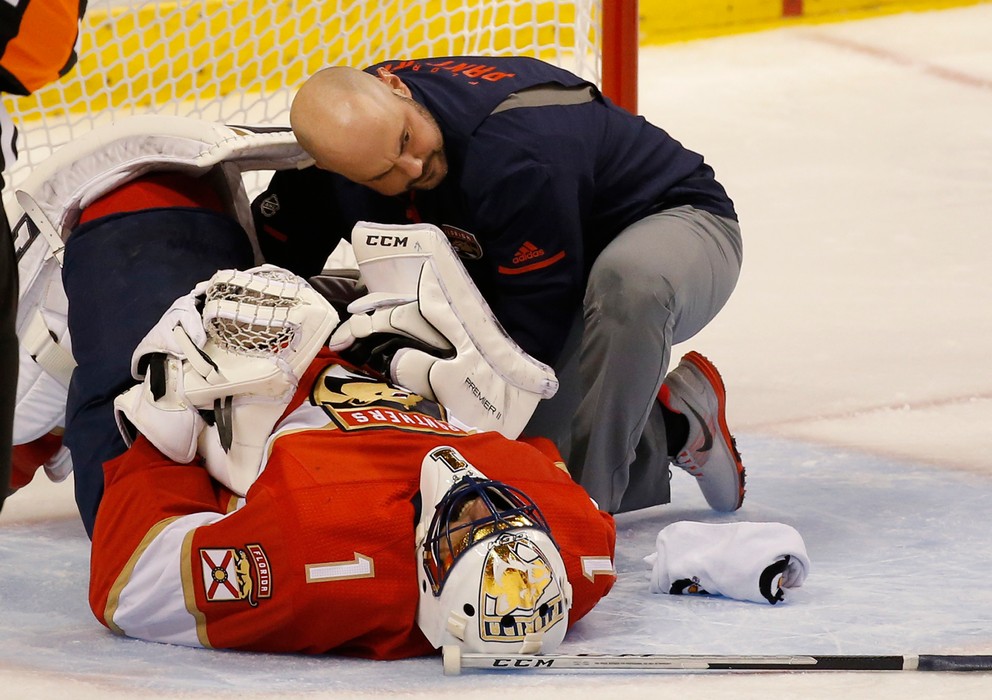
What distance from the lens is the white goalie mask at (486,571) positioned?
77.7 inches

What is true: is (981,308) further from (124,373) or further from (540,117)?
(124,373)

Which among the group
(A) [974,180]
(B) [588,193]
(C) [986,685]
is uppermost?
(B) [588,193]

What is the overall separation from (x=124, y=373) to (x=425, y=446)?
0.54m

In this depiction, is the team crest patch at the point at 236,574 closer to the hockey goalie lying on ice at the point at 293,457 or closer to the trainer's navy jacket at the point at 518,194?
the hockey goalie lying on ice at the point at 293,457

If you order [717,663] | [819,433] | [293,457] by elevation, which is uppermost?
[293,457]

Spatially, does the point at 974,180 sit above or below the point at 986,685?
below

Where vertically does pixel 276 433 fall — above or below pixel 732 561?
above

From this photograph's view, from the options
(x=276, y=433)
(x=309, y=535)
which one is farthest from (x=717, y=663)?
(x=276, y=433)

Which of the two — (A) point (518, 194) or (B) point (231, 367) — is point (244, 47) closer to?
(A) point (518, 194)

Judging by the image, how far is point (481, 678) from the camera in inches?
78.7

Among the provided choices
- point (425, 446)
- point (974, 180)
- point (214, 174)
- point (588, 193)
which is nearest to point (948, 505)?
point (588, 193)

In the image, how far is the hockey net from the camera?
14.9ft

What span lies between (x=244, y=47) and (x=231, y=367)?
299cm

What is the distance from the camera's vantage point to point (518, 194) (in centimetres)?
264
